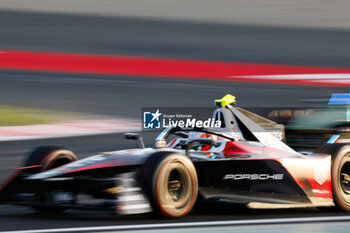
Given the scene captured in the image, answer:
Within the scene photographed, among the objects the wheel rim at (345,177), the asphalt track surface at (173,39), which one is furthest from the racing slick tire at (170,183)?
the asphalt track surface at (173,39)

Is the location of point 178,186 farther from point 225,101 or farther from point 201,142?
point 225,101

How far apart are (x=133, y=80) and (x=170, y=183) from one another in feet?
41.5

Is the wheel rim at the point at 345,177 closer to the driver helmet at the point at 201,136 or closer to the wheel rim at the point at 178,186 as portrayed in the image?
the driver helmet at the point at 201,136

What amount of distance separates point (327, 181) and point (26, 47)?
55.9 feet

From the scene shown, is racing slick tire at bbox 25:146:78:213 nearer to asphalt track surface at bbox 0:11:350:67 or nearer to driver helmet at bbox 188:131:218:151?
driver helmet at bbox 188:131:218:151

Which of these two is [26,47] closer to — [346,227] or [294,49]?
[294,49]

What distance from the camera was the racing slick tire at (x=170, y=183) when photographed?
5938 millimetres

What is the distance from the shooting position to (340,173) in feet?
23.5

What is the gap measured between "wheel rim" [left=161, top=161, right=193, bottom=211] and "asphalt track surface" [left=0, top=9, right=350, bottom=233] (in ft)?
0.52

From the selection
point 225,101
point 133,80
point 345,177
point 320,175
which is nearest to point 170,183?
point 225,101

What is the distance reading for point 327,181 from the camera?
23.0 feet

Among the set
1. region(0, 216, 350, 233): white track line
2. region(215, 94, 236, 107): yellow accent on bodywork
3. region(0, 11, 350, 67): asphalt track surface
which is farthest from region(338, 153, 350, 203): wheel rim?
region(0, 11, 350, 67): asphalt track surface

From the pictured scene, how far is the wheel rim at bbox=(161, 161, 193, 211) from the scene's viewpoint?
20.2ft

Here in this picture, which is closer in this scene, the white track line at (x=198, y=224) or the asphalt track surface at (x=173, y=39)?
the white track line at (x=198, y=224)
